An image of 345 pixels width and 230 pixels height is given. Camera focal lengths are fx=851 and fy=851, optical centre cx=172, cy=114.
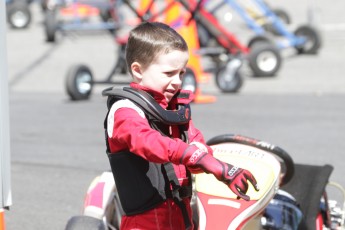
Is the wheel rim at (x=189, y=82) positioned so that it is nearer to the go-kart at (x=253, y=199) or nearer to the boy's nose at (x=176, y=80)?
the go-kart at (x=253, y=199)

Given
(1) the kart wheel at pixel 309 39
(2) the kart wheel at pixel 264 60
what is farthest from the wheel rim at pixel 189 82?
(1) the kart wheel at pixel 309 39

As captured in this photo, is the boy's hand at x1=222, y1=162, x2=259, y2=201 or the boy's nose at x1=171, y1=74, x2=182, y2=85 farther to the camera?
the boy's nose at x1=171, y1=74, x2=182, y2=85

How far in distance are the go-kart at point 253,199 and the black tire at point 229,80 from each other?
6919mm

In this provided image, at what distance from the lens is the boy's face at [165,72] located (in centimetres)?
308

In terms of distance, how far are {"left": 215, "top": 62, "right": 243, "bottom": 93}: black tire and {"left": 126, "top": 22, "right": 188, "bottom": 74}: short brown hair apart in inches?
336

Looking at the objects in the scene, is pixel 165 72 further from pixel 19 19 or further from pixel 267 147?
pixel 19 19

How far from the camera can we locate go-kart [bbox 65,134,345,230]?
11.5 ft

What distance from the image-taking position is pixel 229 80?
38.4 feet

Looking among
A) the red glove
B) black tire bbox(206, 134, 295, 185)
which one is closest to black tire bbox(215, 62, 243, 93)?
black tire bbox(206, 134, 295, 185)

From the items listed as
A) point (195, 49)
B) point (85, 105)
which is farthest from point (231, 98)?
point (85, 105)

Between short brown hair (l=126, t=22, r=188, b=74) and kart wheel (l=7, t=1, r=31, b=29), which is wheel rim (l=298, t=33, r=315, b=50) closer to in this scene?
kart wheel (l=7, t=1, r=31, b=29)

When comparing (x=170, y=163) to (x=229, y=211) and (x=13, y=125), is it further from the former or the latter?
(x=13, y=125)

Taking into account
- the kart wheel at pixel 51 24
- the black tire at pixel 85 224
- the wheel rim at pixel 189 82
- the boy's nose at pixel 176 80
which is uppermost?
the kart wheel at pixel 51 24

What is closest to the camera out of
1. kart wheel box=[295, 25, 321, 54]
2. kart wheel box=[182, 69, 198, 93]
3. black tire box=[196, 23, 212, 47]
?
kart wheel box=[182, 69, 198, 93]
